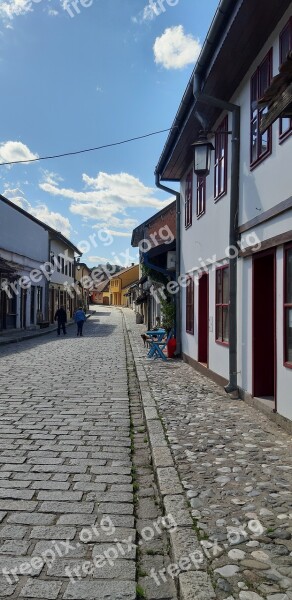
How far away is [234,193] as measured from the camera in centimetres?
754

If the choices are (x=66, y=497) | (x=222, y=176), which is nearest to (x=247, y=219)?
(x=222, y=176)

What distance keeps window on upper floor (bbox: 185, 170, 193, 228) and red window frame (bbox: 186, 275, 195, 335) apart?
1.46 m

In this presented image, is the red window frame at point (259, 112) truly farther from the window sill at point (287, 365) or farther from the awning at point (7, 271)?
the awning at point (7, 271)

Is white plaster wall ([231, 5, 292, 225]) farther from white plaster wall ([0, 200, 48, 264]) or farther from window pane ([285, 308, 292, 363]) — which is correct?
white plaster wall ([0, 200, 48, 264])

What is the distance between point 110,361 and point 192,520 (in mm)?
10637

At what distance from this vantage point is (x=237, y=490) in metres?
3.80

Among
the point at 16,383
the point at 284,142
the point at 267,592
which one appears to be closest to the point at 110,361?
the point at 16,383

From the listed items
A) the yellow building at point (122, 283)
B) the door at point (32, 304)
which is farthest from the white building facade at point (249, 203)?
the yellow building at point (122, 283)

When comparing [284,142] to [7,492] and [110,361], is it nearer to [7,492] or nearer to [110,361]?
[7,492]

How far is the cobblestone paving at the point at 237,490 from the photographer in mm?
2666

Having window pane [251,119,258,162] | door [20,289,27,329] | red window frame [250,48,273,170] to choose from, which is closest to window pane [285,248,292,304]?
red window frame [250,48,273,170]

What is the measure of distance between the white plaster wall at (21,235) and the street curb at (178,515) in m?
21.1

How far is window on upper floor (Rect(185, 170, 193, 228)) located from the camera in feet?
39.4

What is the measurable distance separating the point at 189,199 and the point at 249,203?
5.56 metres
